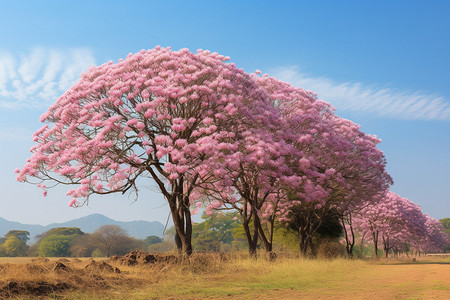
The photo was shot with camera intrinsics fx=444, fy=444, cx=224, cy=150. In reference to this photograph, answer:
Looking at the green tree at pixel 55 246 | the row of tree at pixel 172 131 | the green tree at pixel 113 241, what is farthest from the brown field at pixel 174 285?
the green tree at pixel 55 246

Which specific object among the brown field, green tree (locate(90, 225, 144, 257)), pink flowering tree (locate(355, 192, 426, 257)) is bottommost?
the brown field

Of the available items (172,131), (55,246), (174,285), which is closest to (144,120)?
(172,131)

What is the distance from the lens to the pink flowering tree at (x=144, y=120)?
62.7ft

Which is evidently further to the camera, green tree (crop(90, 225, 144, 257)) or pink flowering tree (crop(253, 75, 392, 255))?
green tree (crop(90, 225, 144, 257))

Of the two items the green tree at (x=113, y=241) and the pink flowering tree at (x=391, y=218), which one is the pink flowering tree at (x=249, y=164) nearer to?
the green tree at (x=113, y=241)

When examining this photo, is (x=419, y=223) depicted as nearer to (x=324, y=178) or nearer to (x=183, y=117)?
(x=324, y=178)

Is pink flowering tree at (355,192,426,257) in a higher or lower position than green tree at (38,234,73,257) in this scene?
higher

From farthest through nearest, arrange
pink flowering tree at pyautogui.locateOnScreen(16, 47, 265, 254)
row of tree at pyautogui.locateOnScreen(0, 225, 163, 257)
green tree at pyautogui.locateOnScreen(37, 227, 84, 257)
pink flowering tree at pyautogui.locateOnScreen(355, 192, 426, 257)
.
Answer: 1. green tree at pyautogui.locateOnScreen(37, 227, 84, 257)
2. pink flowering tree at pyautogui.locateOnScreen(355, 192, 426, 257)
3. row of tree at pyautogui.locateOnScreen(0, 225, 163, 257)
4. pink flowering tree at pyautogui.locateOnScreen(16, 47, 265, 254)

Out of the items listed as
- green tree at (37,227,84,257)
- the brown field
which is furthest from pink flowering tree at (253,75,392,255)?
green tree at (37,227,84,257)

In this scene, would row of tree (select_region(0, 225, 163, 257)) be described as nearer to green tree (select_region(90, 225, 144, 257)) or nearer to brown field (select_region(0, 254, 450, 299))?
green tree (select_region(90, 225, 144, 257))

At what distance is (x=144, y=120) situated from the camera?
20.1 m

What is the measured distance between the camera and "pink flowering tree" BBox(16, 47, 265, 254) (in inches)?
752

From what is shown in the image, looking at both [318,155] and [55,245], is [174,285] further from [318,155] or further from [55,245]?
[55,245]

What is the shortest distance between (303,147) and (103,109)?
38.6ft
